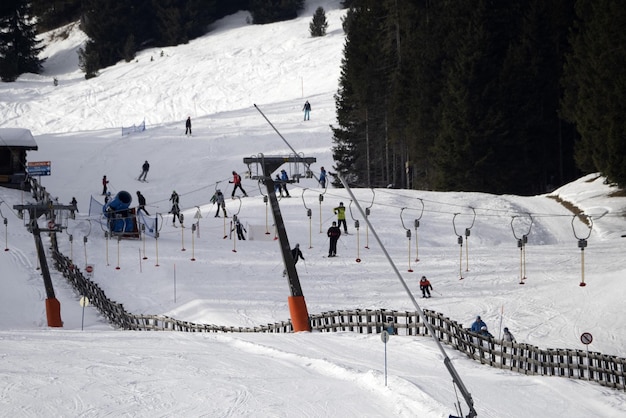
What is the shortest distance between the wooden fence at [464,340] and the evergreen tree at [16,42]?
6111 cm

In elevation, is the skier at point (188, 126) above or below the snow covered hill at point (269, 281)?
above

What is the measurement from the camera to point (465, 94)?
4841cm

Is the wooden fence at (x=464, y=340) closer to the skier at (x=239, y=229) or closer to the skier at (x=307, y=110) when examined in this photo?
the skier at (x=239, y=229)

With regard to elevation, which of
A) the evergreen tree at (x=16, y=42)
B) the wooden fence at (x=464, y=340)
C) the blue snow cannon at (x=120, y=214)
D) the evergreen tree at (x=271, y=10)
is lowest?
the wooden fence at (x=464, y=340)

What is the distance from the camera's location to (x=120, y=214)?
38.3 metres

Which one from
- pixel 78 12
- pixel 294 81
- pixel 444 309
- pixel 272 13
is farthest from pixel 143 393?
pixel 78 12

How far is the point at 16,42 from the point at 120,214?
53.7m

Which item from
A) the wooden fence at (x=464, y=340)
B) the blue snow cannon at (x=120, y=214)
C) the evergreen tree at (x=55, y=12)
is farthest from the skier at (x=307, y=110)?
the evergreen tree at (x=55, y=12)

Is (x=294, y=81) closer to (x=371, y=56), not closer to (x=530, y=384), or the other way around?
(x=371, y=56)

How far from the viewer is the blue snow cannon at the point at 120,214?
38.0 m

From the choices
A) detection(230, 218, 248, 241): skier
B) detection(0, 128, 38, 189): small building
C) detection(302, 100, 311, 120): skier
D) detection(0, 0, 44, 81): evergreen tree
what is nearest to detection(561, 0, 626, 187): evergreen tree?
detection(230, 218, 248, 241): skier

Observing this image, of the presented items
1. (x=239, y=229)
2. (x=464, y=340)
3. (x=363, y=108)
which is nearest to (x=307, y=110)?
(x=363, y=108)

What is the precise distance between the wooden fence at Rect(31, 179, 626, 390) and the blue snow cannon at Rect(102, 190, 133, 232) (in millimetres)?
9528

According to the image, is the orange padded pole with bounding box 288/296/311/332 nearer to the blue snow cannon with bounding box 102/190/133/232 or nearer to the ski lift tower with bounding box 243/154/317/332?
the ski lift tower with bounding box 243/154/317/332
